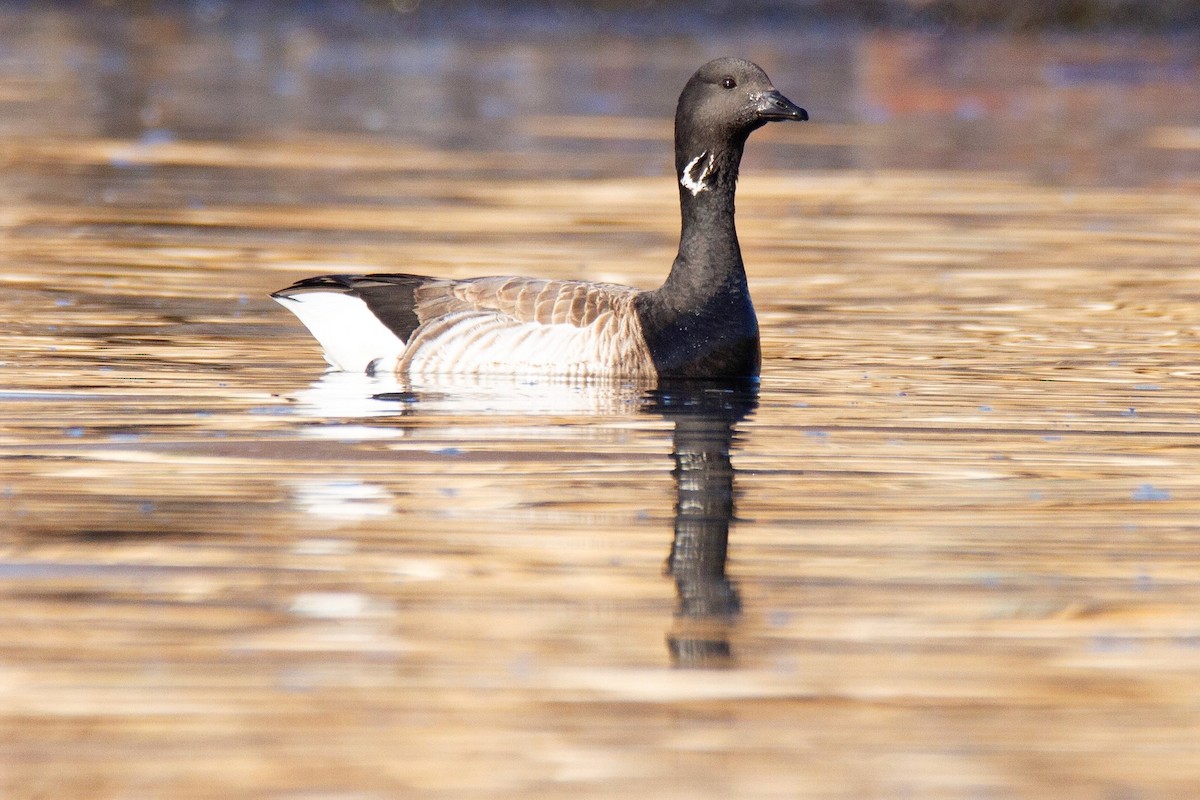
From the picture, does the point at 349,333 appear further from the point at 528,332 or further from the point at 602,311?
the point at 602,311

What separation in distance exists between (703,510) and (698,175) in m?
4.07

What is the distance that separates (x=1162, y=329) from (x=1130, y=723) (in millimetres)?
8249

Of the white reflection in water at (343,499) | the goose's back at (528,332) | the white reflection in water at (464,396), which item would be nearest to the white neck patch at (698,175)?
the goose's back at (528,332)

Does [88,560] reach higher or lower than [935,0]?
lower

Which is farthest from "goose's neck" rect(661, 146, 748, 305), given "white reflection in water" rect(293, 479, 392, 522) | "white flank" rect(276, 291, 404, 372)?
"white reflection in water" rect(293, 479, 392, 522)

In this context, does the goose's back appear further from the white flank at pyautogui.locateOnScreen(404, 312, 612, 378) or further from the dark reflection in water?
the dark reflection in water

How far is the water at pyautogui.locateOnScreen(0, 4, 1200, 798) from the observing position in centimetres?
570

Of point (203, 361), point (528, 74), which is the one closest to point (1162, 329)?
Answer: point (203, 361)

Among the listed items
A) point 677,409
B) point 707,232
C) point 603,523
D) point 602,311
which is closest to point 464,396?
point 602,311

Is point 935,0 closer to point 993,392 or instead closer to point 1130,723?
point 993,392

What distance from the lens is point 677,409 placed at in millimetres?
10656

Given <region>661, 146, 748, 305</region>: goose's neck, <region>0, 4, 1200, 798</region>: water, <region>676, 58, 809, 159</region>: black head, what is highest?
<region>676, 58, 809, 159</region>: black head

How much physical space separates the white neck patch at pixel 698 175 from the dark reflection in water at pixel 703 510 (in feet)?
3.84

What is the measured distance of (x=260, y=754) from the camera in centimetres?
553
